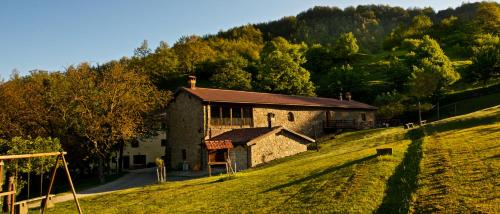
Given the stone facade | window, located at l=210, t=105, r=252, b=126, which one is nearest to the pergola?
the stone facade

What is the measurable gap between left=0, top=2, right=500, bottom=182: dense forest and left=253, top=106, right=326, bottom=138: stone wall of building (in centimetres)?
1026

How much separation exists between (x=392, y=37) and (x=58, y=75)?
332 feet

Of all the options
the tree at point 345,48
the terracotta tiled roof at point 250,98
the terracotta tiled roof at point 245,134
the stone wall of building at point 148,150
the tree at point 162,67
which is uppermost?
the tree at point 345,48

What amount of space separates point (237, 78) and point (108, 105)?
40.1 meters

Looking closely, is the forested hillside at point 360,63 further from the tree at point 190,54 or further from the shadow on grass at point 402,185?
the shadow on grass at point 402,185

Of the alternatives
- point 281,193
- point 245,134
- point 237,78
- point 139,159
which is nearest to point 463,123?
point 245,134

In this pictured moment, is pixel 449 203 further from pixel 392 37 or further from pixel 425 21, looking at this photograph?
pixel 425 21

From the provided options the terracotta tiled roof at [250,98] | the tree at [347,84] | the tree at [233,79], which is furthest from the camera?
the tree at [233,79]

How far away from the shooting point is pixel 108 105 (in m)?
43.9

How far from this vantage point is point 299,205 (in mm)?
17094

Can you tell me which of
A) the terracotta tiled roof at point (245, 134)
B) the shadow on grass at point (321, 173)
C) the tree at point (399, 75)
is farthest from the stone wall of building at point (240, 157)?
the tree at point (399, 75)

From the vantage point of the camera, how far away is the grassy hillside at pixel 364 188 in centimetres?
1588

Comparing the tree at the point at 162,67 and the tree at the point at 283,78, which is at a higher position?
the tree at the point at 162,67

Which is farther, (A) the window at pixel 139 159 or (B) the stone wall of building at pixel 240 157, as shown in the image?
(A) the window at pixel 139 159
